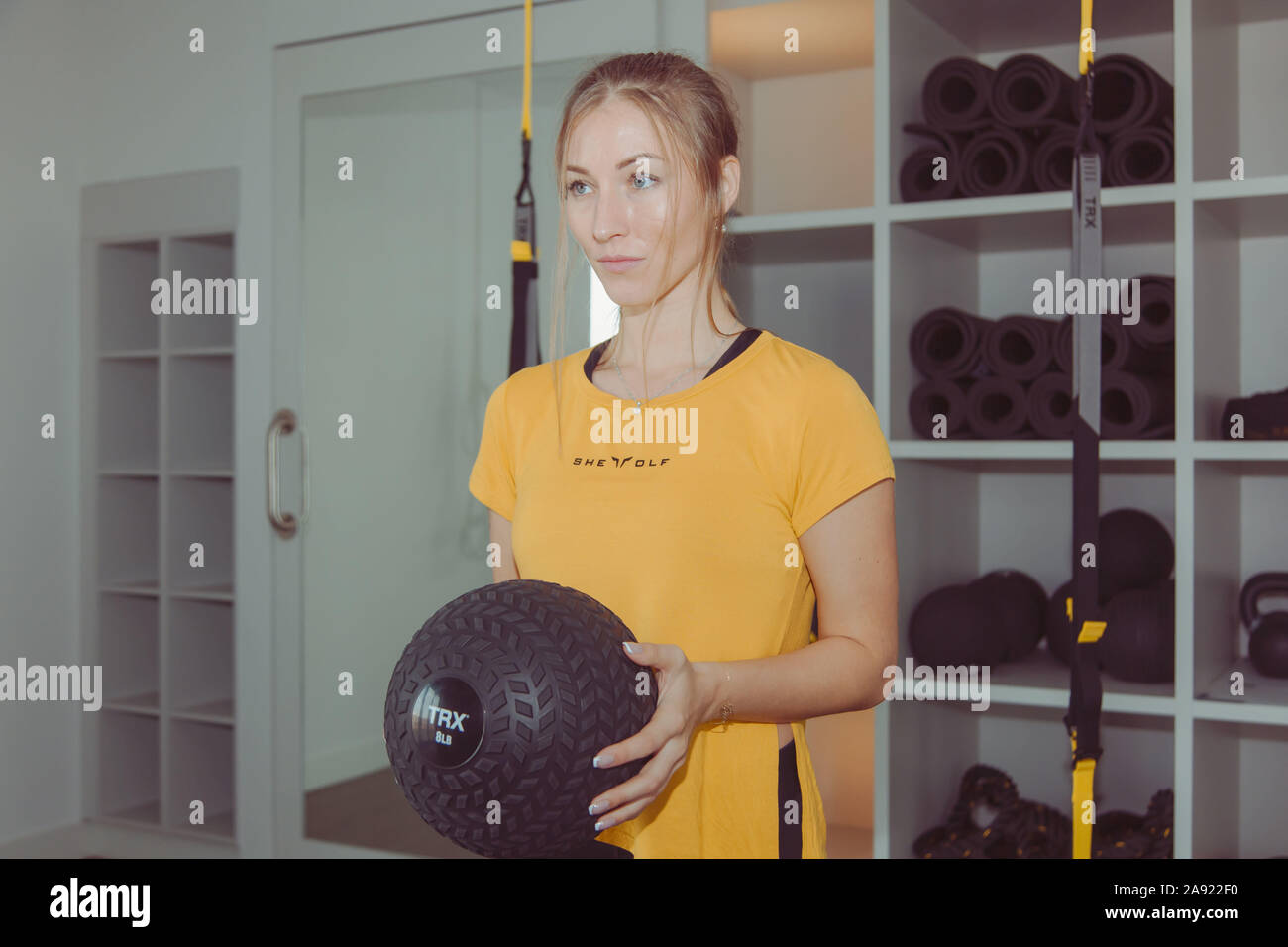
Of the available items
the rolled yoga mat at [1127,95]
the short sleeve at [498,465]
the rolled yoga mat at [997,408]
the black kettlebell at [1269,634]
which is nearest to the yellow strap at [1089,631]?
the short sleeve at [498,465]

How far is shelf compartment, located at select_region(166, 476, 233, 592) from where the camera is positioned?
125 inches

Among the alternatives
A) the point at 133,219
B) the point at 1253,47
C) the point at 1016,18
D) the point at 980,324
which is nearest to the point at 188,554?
the point at 133,219

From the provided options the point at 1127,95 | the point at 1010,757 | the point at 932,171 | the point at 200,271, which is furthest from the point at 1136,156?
the point at 200,271

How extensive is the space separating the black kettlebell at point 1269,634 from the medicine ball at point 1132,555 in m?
0.17

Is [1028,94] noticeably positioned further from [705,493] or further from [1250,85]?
[705,493]

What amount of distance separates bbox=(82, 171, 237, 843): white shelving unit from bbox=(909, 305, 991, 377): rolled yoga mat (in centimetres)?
182

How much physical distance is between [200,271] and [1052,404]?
2267 millimetres

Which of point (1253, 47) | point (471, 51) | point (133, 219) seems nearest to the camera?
point (1253, 47)

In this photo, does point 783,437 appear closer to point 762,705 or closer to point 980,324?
point 762,705

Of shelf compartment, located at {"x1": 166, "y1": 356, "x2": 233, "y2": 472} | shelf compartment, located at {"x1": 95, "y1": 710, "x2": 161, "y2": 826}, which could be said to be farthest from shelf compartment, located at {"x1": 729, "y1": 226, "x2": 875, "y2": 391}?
shelf compartment, located at {"x1": 95, "y1": 710, "x2": 161, "y2": 826}

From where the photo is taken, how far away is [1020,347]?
2.10m

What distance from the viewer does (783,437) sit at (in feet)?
3.65

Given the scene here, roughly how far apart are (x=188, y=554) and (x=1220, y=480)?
2.49 metres

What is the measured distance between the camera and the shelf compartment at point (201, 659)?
3.14 m
